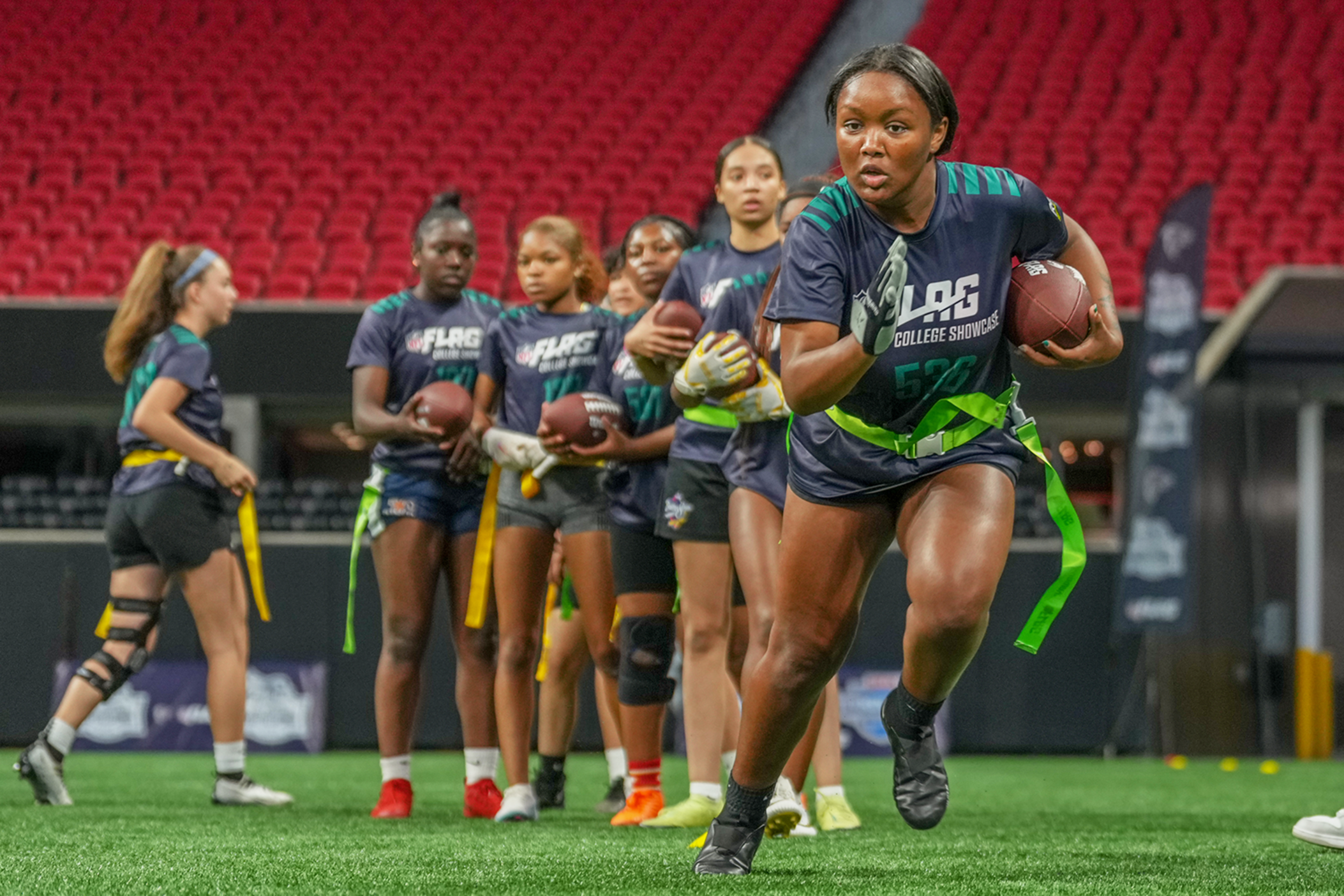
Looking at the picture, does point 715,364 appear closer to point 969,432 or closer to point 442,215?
point 969,432

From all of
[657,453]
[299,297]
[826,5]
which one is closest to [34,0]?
[299,297]

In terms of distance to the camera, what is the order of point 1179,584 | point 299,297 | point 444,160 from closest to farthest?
point 1179,584, point 299,297, point 444,160

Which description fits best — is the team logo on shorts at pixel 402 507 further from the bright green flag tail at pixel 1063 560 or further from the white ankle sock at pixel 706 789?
the bright green flag tail at pixel 1063 560

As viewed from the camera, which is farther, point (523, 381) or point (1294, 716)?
point (1294, 716)

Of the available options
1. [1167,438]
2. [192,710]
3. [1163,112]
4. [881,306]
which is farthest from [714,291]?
[1163,112]

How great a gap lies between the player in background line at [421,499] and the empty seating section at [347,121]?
7.84 meters

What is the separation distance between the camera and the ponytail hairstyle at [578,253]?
16.2 ft

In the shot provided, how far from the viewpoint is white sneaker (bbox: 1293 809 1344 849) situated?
11.4 feet

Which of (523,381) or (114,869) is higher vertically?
(523,381)

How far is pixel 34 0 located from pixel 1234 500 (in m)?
15.1

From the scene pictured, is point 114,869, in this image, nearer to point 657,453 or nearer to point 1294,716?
point 657,453

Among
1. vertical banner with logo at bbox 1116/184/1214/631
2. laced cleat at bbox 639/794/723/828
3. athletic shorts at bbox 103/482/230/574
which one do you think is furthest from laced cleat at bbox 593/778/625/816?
vertical banner with logo at bbox 1116/184/1214/631

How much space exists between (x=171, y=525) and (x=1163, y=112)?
44.2 ft

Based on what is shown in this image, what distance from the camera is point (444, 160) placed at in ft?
50.6
